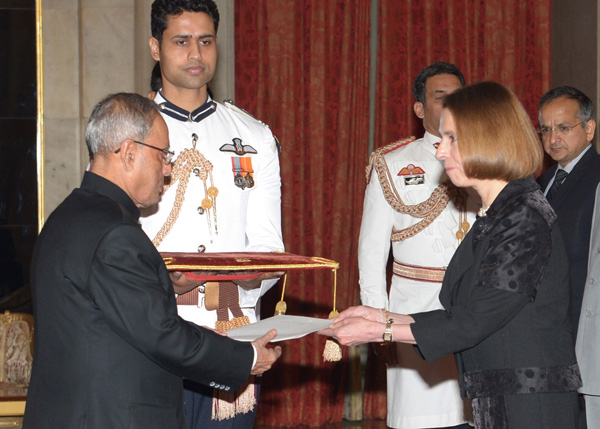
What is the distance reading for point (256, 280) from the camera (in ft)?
9.00

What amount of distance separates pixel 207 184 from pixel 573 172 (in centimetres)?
192

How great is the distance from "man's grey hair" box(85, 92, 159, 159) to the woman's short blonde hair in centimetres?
91

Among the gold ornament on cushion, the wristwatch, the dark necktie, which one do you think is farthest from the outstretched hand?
the dark necktie

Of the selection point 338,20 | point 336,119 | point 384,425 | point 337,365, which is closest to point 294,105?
point 336,119

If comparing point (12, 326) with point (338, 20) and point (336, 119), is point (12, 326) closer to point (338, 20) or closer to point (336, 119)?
point (336, 119)

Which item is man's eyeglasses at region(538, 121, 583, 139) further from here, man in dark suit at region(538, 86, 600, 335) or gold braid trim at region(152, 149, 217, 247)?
gold braid trim at region(152, 149, 217, 247)

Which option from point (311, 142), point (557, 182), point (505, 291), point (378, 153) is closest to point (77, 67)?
point (311, 142)

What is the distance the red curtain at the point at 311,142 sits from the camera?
528 cm

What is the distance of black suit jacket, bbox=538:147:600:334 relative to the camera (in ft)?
12.1

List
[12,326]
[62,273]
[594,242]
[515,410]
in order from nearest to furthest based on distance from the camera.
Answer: [62,273]
[515,410]
[594,242]
[12,326]

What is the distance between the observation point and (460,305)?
2.37 meters

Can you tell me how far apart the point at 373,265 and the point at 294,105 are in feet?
5.88

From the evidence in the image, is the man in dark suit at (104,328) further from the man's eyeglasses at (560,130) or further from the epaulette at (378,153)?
the man's eyeglasses at (560,130)

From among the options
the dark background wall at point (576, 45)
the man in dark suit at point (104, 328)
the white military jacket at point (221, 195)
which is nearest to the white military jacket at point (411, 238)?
the white military jacket at point (221, 195)
